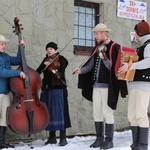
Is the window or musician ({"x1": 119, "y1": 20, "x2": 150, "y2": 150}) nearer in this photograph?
musician ({"x1": 119, "y1": 20, "x2": 150, "y2": 150})

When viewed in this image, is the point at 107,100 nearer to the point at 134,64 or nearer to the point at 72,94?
the point at 134,64

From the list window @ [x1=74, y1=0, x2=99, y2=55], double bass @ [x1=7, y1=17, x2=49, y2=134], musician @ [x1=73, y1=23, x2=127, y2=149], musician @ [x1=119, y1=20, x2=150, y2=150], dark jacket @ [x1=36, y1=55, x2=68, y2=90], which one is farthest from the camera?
window @ [x1=74, y1=0, x2=99, y2=55]

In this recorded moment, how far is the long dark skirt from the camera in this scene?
5.04 m

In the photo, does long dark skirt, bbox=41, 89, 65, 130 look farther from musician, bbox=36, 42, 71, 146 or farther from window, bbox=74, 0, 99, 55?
window, bbox=74, 0, 99, 55

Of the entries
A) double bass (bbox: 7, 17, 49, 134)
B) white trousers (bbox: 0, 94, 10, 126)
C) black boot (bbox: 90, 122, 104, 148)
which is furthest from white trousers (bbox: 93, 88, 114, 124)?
white trousers (bbox: 0, 94, 10, 126)

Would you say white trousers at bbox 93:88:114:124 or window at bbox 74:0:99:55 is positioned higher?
window at bbox 74:0:99:55

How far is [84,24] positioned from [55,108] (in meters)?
2.00

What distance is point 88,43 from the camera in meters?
6.54

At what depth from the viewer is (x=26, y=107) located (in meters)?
4.55

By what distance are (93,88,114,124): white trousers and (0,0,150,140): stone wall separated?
1216mm

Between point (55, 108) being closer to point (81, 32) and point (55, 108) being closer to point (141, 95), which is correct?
point (141, 95)

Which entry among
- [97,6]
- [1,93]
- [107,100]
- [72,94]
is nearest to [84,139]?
[72,94]

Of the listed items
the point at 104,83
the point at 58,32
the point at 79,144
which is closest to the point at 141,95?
the point at 104,83

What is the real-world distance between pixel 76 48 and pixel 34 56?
2.91 ft
